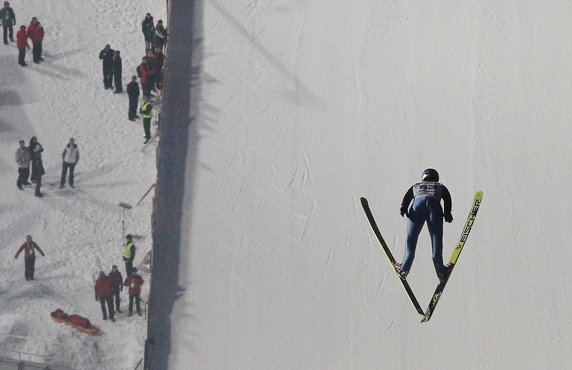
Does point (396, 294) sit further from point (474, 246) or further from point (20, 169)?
point (20, 169)

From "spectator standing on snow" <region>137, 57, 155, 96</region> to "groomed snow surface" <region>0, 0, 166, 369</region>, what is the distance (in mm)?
756

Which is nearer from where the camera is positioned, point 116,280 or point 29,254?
point 116,280

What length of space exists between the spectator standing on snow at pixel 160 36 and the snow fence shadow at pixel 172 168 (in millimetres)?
234

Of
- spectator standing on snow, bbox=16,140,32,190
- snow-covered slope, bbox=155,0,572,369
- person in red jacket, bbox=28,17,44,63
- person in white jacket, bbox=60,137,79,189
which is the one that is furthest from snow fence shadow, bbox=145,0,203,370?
person in red jacket, bbox=28,17,44,63

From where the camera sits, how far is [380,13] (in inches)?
1232

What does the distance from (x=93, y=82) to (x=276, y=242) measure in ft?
19.0

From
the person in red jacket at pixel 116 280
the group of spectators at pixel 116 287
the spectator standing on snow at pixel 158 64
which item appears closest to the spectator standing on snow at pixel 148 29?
the spectator standing on snow at pixel 158 64

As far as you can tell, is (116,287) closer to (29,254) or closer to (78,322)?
(78,322)

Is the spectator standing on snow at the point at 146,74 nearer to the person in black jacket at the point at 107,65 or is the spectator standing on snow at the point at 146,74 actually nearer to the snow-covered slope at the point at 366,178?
the person in black jacket at the point at 107,65

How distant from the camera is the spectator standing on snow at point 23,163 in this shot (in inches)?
1075

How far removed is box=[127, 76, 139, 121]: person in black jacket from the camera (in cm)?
2891

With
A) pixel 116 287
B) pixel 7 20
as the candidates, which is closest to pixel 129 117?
pixel 7 20

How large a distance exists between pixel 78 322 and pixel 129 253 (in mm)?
1403

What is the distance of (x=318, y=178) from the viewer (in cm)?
2803
